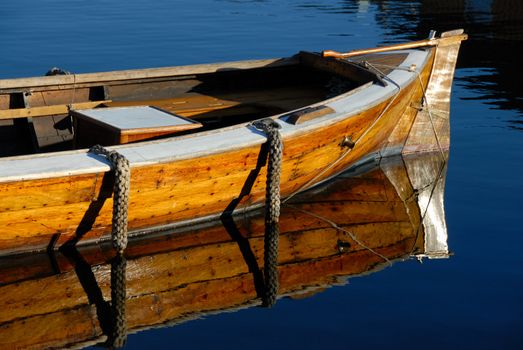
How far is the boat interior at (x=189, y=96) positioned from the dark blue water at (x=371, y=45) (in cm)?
211

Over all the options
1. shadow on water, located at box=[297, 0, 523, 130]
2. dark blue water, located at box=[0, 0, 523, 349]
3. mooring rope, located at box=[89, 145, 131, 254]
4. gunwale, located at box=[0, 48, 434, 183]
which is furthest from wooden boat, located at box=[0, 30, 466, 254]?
shadow on water, located at box=[297, 0, 523, 130]

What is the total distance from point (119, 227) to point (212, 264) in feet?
3.37

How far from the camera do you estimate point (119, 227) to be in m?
8.07

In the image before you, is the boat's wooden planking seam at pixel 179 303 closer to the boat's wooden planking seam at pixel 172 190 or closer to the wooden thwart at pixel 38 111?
the boat's wooden planking seam at pixel 172 190

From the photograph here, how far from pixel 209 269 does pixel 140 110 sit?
7.49ft

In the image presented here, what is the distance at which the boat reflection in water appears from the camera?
745 centimetres

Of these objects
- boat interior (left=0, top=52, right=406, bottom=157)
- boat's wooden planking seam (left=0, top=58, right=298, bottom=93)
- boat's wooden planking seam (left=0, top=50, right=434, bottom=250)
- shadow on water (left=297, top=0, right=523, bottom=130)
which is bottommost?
shadow on water (left=297, top=0, right=523, bottom=130)

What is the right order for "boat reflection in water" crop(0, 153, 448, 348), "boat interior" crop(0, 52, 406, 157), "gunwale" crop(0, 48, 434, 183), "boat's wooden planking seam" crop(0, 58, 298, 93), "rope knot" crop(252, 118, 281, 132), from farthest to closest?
"boat's wooden planking seam" crop(0, 58, 298, 93) → "boat interior" crop(0, 52, 406, 157) → "rope knot" crop(252, 118, 281, 132) → "gunwale" crop(0, 48, 434, 183) → "boat reflection in water" crop(0, 153, 448, 348)

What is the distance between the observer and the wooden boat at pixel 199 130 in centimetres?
793

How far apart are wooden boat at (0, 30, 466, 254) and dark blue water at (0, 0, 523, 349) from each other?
4.76ft

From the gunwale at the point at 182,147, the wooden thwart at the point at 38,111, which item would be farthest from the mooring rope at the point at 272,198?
→ the wooden thwart at the point at 38,111

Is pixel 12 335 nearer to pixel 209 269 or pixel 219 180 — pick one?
pixel 209 269

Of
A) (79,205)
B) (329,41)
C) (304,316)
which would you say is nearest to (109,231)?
(79,205)

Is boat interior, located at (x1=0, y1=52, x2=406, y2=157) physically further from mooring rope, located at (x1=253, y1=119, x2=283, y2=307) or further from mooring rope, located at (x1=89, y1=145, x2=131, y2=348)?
mooring rope, located at (x1=89, y1=145, x2=131, y2=348)
